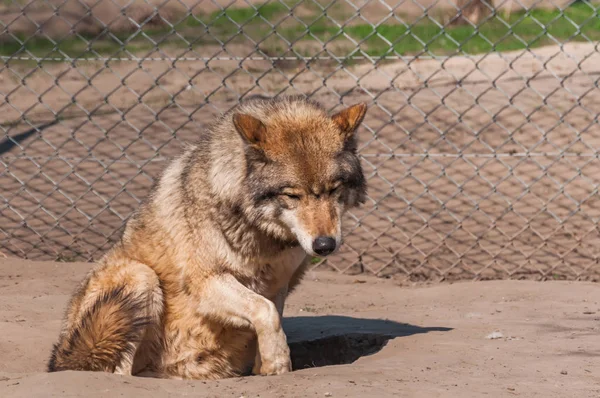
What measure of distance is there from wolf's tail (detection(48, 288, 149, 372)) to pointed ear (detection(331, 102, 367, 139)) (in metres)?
1.25

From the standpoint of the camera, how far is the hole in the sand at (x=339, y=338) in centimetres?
474

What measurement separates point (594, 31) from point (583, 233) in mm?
9104

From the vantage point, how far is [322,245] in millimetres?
3736

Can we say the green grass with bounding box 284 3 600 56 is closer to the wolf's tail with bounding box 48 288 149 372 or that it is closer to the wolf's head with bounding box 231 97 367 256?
the wolf's head with bounding box 231 97 367 256

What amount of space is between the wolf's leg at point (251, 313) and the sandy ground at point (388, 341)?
146 mm

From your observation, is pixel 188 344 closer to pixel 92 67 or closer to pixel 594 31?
pixel 92 67

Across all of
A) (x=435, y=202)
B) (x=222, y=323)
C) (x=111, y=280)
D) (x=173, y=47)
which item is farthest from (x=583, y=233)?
(x=173, y=47)

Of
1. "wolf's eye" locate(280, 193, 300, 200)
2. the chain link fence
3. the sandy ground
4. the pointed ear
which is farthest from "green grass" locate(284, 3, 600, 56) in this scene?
"wolf's eye" locate(280, 193, 300, 200)

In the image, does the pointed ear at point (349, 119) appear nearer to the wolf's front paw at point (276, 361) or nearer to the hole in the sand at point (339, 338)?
the wolf's front paw at point (276, 361)

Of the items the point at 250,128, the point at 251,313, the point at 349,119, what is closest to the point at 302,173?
the point at 250,128

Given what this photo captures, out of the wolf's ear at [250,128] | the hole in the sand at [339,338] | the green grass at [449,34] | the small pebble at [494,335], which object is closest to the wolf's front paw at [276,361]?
the hole in the sand at [339,338]

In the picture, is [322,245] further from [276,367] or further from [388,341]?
[388,341]

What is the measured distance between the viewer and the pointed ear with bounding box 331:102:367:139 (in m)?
4.13

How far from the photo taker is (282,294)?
175 inches
